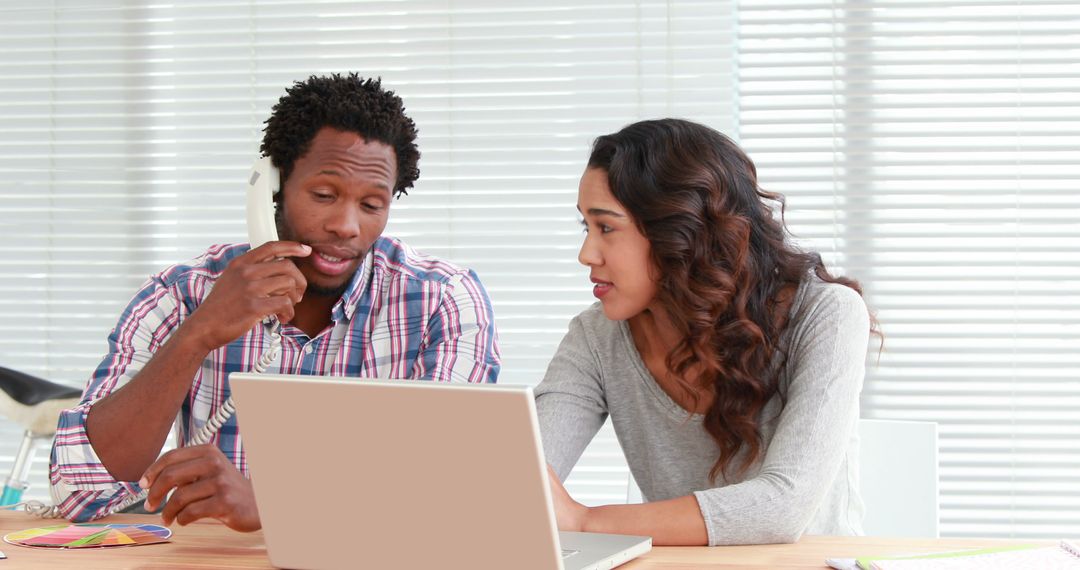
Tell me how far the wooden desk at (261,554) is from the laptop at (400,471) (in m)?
0.17

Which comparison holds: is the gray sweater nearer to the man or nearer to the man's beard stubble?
the man

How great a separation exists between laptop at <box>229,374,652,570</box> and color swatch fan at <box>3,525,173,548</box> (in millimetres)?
353

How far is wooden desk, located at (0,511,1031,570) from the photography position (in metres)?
1.30

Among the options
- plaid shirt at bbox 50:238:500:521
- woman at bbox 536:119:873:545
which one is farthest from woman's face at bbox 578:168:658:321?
plaid shirt at bbox 50:238:500:521

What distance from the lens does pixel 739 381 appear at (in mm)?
1719

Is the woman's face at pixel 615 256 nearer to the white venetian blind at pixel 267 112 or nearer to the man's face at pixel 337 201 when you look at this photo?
the man's face at pixel 337 201

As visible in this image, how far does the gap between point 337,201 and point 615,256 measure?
530 mm

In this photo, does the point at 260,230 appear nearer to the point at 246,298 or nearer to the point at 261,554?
the point at 246,298

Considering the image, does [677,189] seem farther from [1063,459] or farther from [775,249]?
[1063,459]

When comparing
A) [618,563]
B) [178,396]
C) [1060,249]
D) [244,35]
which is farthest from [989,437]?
[244,35]

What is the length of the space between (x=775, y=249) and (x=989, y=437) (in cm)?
130

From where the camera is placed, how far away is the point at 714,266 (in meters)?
1.78

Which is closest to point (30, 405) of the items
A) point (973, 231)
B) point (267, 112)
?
point (267, 112)

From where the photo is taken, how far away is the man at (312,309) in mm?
1775
